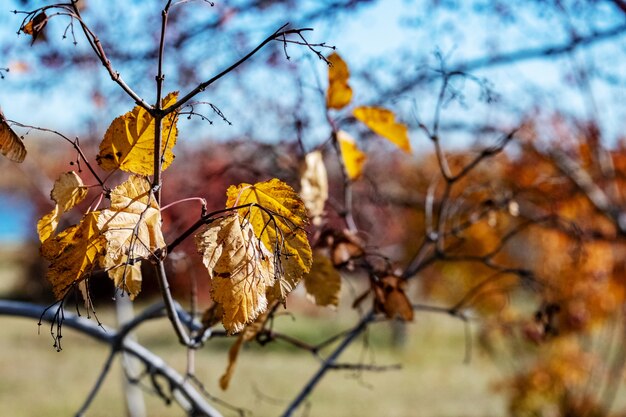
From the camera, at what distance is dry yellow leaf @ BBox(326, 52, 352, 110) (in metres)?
1.40

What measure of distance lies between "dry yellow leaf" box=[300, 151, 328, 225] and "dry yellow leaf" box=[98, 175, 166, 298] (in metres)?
0.59

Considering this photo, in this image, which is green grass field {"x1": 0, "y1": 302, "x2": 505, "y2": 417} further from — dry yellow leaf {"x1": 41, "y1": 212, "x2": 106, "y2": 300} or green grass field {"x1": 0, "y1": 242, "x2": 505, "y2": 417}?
dry yellow leaf {"x1": 41, "y1": 212, "x2": 106, "y2": 300}

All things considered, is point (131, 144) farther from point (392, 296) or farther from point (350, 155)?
point (350, 155)

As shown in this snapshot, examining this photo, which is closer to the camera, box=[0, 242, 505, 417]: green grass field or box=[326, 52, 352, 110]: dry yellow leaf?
box=[326, 52, 352, 110]: dry yellow leaf

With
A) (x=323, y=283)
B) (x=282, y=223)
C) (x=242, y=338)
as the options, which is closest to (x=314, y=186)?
(x=323, y=283)

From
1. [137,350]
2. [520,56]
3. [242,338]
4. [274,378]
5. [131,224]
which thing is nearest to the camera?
[131,224]

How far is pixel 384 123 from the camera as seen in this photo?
144 cm

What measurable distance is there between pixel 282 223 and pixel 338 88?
56cm

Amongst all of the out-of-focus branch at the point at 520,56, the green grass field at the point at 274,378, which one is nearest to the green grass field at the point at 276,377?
the green grass field at the point at 274,378

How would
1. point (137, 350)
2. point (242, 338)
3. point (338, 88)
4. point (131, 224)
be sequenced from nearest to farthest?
point (131, 224) < point (242, 338) < point (338, 88) < point (137, 350)

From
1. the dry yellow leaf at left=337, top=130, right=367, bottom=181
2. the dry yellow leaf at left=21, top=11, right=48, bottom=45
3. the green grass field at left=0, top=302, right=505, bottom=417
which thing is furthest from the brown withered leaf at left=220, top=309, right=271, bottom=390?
the green grass field at left=0, top=302, right=505, bottom=417

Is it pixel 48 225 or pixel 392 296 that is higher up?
pixel 48 225

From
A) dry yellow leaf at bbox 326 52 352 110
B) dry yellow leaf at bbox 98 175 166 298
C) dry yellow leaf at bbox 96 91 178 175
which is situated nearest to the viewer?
dry yellow leaf at bbox 98 175 166 298

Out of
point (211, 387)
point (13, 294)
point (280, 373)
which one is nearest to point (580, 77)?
point (211, 387)
